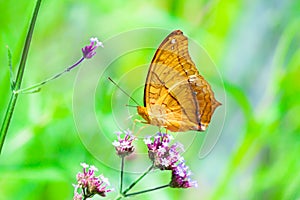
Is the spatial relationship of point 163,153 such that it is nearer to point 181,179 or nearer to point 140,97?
point 181,179

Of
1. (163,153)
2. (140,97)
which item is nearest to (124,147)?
(163,153)

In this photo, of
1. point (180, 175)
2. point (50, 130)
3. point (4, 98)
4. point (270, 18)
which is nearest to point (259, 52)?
point (270, 18)

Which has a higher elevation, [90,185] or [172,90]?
[172,90]

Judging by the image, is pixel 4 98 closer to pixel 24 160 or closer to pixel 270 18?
pixel 24 160

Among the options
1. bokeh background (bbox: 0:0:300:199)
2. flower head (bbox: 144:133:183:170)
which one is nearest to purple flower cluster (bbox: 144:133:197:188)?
flower head (bbox: 144:133:183:170)

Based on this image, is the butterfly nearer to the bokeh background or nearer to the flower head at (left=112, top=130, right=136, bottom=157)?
the flower head at (left=112, top=130, right=136, bottom=157)

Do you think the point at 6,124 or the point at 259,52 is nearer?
the point at 6,124
